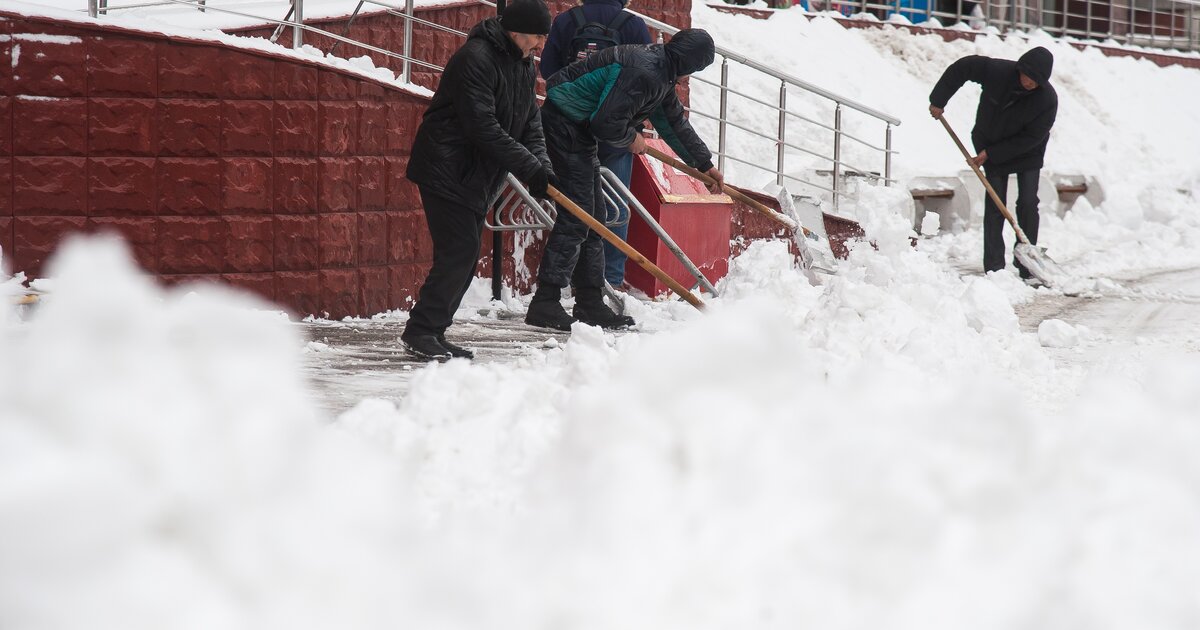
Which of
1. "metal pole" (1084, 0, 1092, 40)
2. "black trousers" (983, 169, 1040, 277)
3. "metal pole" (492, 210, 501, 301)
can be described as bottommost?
"metal pole" (492, 210, 501, 301)

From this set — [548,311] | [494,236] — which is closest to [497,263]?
[494,236]

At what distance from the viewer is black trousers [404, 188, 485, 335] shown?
5305 millimetres

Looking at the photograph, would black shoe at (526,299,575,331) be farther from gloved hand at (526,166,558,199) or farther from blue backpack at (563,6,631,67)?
blue backpack at (563,6,631,67)

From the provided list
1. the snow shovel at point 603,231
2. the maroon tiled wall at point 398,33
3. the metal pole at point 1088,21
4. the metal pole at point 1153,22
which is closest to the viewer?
the snow shovel at point 603,231

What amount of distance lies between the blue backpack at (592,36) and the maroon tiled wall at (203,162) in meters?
0.98

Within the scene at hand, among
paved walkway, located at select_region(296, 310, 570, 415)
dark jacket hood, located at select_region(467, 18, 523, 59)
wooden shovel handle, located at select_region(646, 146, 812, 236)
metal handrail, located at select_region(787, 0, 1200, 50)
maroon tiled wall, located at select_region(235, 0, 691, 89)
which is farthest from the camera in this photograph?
metal handrail, located at select_region(787, 0, 1200, 50)

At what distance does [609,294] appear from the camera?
6.89m

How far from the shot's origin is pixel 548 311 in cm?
651

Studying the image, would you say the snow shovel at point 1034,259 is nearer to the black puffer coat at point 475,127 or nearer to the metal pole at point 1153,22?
the black puffer coat at point 475,127

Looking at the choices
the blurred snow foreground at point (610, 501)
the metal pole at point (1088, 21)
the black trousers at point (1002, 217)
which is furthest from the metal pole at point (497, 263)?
the metal pole at point (1088, 21)

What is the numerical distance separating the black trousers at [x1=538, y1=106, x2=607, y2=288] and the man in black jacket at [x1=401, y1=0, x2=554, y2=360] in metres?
0.91

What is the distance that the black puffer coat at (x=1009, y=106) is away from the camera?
357 inches

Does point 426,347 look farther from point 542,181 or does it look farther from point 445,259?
point 542,181

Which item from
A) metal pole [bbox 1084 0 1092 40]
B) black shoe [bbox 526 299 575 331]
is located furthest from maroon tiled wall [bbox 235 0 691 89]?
metal pole [bbox 1084 0 1092 40]
